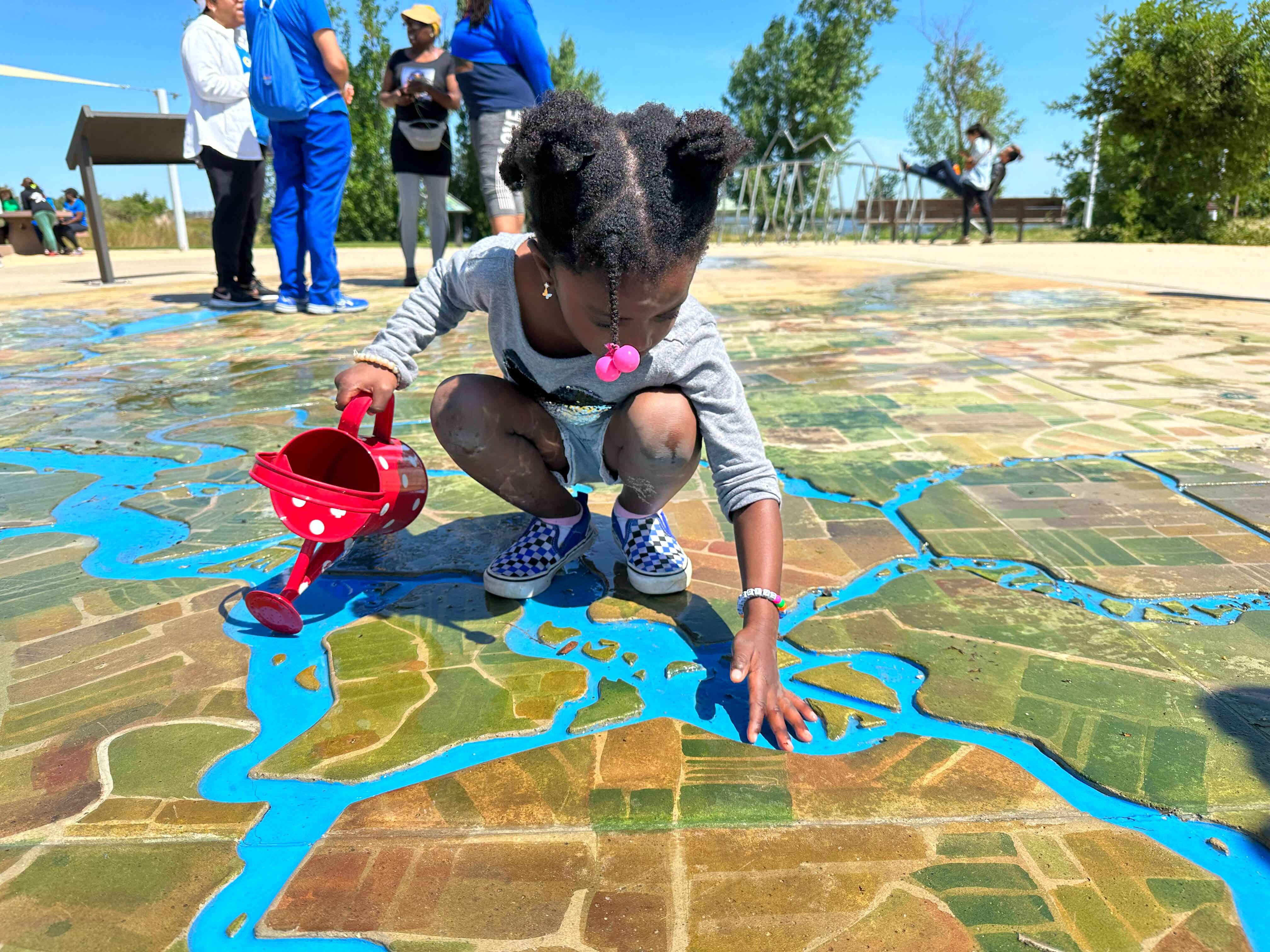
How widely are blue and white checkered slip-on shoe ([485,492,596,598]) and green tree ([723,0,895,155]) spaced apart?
3316 cm

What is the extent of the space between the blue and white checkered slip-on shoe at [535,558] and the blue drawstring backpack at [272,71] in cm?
391

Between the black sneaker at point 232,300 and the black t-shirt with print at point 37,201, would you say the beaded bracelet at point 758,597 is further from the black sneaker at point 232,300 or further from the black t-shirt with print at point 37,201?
the black t-shirt with print at point 37,201

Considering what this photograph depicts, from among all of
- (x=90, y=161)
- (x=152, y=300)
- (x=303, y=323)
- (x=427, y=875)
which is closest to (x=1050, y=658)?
(x=427, y=875)

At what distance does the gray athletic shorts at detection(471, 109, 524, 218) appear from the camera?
4500mm

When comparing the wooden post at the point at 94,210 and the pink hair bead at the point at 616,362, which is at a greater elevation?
the wooden post at the point at 94,210

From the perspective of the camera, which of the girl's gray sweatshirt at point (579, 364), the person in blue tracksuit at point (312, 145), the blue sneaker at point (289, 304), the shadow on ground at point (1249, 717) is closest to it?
the shadow on ground at point (1249, 717)

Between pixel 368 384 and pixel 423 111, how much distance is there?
501 cm

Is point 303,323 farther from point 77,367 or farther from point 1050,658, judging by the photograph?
point 1050,658

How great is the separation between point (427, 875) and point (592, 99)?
4.03 feet

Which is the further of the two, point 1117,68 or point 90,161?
Answer: point 1117,68

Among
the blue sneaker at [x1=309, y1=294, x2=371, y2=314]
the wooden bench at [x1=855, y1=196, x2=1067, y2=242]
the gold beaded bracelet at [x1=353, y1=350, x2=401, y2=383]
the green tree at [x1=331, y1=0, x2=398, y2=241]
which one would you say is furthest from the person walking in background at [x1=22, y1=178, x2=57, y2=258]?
the gold beaded bracelet at [x1=353, y1=350, x2=401, y2=383]

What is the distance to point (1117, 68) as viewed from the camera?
42.5 feet

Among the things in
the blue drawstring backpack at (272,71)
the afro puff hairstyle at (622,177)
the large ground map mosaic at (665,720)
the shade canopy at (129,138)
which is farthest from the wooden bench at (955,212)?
the afro puff hairstyle at (622,177)

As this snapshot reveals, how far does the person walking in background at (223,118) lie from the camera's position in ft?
17.3
